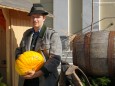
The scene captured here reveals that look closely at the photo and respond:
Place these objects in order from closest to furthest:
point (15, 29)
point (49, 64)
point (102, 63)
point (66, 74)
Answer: point (66, 74)
point (49, 64)
point (102, 63)
point (15, 29)

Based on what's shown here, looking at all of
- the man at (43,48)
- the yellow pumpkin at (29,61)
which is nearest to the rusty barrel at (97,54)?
the man at (43,48)

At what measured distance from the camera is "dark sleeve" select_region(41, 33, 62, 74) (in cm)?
428

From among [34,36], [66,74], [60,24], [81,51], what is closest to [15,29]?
[81,51]

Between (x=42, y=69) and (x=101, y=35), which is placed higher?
(x=101, y=35)

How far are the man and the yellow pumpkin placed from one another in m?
0.06

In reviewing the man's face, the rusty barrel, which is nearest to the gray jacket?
the man's face

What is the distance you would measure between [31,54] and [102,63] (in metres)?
1.40

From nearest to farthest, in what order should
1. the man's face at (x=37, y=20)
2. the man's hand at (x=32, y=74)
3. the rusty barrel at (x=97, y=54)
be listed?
the man's hand at (x=32, y=74), the man's face at (x=37, y=20), the rusty barrel at (x=97, y=54)

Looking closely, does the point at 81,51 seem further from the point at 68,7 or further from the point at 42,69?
the point at 68,7

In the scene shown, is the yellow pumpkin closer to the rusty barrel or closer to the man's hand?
the man's hand

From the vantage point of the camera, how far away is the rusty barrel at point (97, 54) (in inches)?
209

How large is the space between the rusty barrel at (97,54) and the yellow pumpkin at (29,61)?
1.25 metres

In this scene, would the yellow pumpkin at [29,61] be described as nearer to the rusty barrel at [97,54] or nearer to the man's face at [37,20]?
the man's face at [37,20]

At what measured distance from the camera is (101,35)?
5.50 m
